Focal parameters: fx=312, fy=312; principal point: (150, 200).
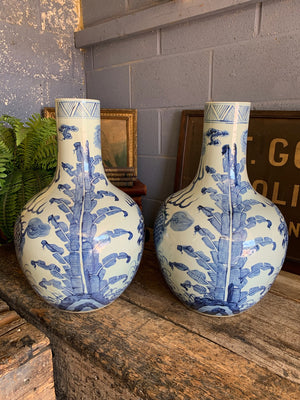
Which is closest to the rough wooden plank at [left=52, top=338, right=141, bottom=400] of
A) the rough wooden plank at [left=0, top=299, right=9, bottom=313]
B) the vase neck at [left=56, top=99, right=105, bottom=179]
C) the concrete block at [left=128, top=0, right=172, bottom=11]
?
the rough wooden plank at [left=0, top=299, right=9, bottom=313]

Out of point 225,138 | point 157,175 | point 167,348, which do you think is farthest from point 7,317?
point 157,175

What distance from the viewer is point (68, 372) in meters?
0.64

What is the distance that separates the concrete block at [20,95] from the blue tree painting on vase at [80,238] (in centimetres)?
63

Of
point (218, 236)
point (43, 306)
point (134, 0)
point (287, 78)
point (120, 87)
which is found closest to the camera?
point (218, 236)

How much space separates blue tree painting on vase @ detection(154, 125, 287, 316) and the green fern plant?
1.45 ft

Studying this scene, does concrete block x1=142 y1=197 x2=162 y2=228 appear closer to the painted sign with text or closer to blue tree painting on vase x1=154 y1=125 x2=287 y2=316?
the painted sign with text

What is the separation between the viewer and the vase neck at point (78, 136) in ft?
1.94

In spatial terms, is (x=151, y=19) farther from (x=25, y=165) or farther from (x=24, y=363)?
(x=24, y=363)

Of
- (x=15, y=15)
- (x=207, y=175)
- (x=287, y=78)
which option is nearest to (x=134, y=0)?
(x=15, y=15)

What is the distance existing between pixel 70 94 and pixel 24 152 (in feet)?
1.55

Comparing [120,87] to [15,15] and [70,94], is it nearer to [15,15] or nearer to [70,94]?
[70,94]

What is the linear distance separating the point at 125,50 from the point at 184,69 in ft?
0.88

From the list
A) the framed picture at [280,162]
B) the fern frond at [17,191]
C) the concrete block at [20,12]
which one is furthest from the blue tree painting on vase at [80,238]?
the concrete block at [20,12]

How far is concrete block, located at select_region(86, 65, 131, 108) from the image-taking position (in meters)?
1.16
